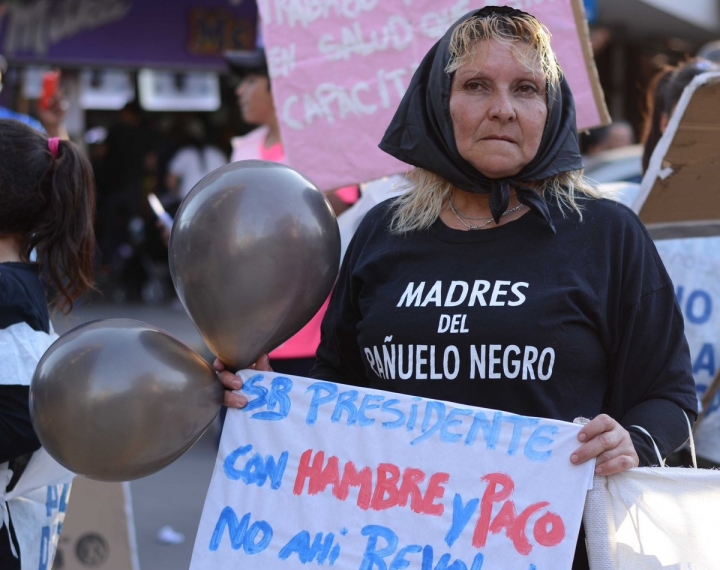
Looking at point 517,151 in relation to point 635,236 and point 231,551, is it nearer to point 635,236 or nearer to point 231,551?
point 635,236

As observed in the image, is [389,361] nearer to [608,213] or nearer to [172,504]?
[608,213]

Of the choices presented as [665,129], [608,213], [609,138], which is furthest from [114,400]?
[609,138]

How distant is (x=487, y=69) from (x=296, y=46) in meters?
1.52

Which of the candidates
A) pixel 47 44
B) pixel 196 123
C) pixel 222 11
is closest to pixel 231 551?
pixel 47 44

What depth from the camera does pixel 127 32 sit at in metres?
12.5

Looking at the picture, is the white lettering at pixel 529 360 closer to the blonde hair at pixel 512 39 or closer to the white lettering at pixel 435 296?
the white lettering at pixel 435 296

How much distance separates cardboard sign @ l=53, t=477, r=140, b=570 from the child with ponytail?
0.43 metres

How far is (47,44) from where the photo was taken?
11844mm

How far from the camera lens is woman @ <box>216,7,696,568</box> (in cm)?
220

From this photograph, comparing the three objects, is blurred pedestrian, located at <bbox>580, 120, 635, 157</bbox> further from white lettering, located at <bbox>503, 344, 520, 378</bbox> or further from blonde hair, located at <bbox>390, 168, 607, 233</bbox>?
white lettering, located at <bbox>503, 344, 520, 378</bbox>

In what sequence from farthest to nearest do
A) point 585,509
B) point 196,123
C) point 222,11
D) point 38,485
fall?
point 196,123
point 222,11
point 38,485
point 585,509

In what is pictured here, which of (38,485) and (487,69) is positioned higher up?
(487,69)

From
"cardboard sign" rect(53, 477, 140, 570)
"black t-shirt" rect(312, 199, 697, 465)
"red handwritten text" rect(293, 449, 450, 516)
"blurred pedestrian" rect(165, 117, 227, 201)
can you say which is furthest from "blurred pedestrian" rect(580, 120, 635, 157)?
"red handwritten text" rect(293, 449, 450, 516)

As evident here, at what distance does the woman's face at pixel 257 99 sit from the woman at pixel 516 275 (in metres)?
2.55
